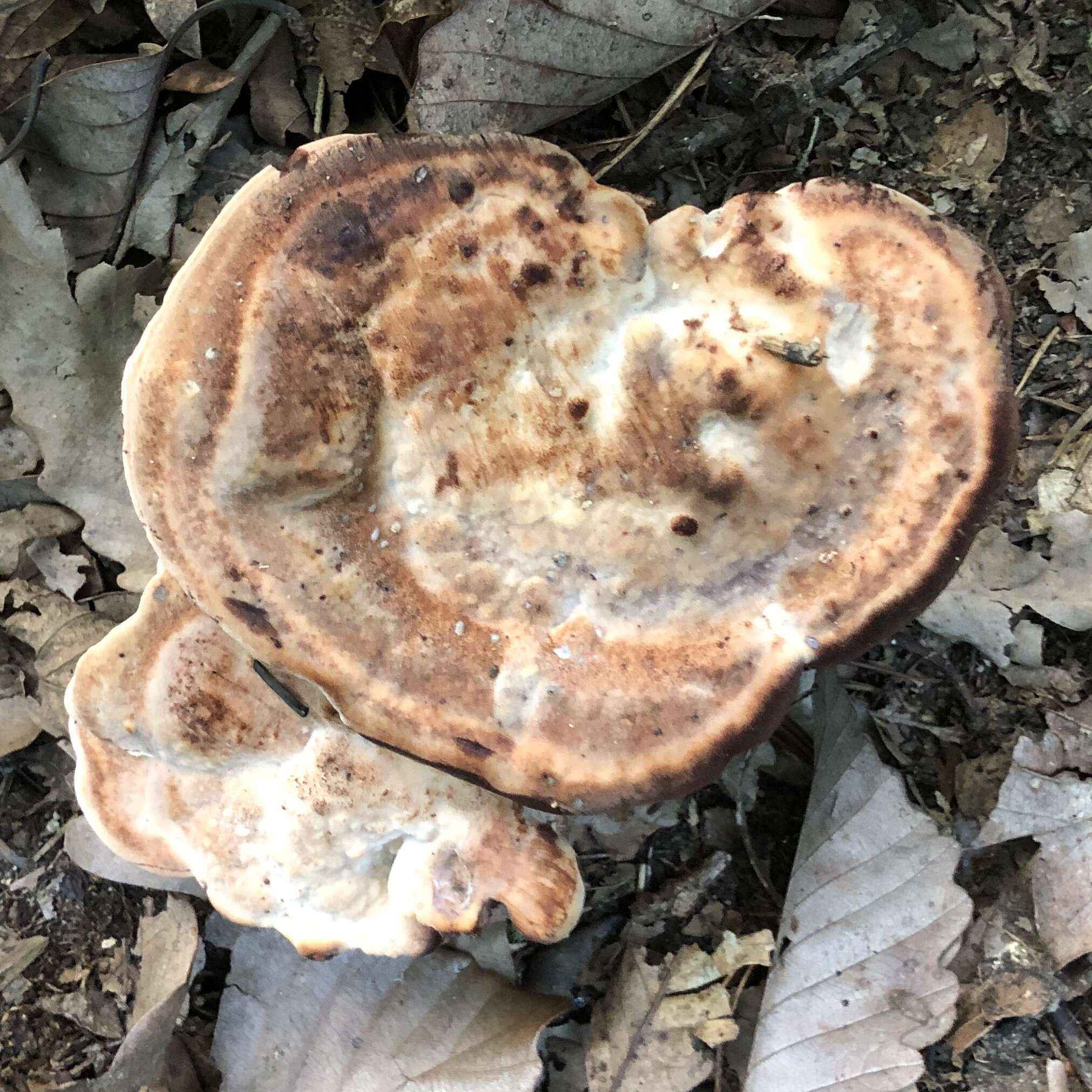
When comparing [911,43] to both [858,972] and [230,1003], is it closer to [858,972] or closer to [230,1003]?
[858,972]

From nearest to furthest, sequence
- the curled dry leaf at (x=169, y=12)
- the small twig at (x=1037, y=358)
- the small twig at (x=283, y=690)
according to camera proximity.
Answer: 1. the small twig at (x=283, y=690)
2. the curled dry leaf at (x=169, y=12)
3. the small twig at (x=1037, y=358)

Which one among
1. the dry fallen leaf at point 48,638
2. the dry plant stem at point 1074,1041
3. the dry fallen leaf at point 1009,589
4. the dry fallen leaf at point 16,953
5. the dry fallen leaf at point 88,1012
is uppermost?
the dry fallen leaf at point 1009,589

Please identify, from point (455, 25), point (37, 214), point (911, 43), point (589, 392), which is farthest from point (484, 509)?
point (911, 43)

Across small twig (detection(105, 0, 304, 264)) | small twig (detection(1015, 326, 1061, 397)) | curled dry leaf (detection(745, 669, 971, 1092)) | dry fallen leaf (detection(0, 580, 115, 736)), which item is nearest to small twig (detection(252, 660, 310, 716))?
dry fallen leaf (detection(0, 580, 115, 736))

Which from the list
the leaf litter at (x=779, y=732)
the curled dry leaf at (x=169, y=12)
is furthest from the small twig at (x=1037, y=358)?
the curled dry leaf at (x=169, y=12)

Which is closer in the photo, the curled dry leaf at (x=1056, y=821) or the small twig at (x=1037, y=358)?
the curled dry leaf at (x=1056, y=821)

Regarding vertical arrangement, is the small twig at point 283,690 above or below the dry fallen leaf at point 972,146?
below

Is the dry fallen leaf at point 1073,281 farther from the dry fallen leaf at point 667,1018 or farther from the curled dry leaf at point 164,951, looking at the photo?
the curled dry leaf at point 164,951
